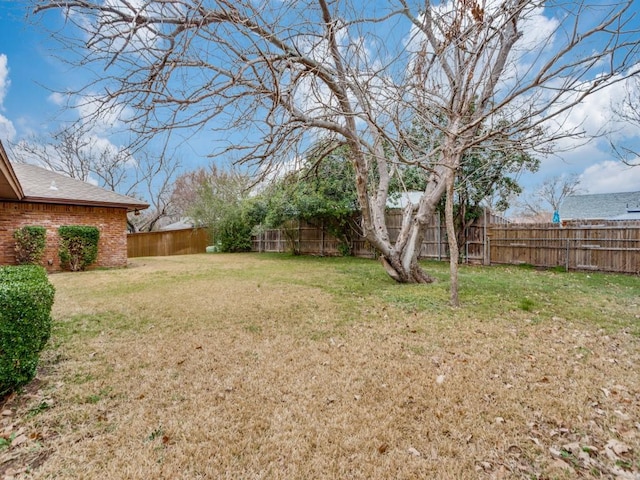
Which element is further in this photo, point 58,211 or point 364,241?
point 364,241

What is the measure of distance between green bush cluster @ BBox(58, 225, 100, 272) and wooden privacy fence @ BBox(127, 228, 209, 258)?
8.90 metres

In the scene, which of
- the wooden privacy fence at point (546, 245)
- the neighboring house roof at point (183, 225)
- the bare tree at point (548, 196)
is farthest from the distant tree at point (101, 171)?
the bare tree at point (548, 196)

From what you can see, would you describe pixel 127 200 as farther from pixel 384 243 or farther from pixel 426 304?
pixel 426 304

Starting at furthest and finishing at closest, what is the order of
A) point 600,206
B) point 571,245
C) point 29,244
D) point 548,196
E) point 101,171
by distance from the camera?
point 548,196 → point 101,171 → point 600,206 → point 571,245 → point 29,244

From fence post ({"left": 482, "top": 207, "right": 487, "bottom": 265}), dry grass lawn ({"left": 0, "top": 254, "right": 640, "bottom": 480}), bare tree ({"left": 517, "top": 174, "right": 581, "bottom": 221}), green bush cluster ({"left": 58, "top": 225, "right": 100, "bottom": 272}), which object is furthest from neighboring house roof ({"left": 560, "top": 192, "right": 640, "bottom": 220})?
green bush cluster ({"left": 58, "top": 225, "right": 100, "bottom": 272})

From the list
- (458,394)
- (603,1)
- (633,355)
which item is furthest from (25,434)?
(603,1)

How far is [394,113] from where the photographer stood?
4105mm

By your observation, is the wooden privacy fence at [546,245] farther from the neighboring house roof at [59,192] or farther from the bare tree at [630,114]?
the neighboring house roof at [59,192]

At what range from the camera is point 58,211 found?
9273mm

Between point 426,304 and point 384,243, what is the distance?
1.72 meters

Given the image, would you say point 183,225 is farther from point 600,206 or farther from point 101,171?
point 600,206

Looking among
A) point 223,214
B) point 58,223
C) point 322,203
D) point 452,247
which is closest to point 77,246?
point 58,223

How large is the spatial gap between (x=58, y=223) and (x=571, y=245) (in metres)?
15.9

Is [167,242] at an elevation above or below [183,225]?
below
